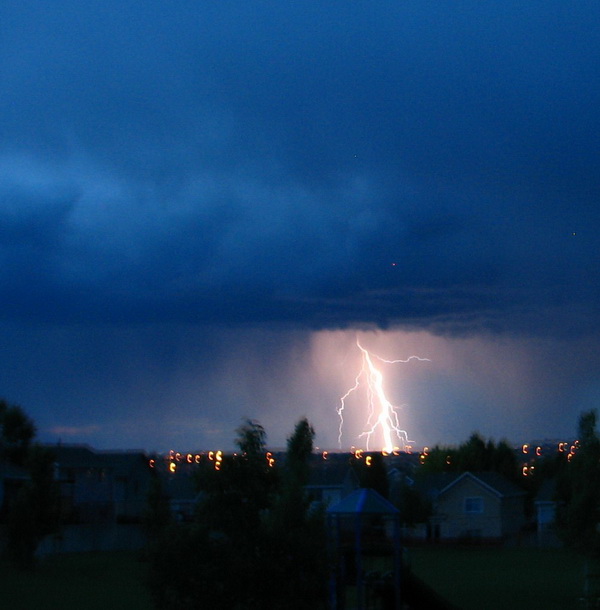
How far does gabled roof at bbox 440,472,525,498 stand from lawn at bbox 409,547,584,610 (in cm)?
1052

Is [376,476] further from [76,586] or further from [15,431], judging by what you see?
[76,586]

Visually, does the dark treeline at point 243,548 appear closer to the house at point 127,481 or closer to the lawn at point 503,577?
the lawn at point 503,577

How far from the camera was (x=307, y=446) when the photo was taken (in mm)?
46906

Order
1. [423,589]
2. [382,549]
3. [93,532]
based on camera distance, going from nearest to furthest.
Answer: [423,589] < [382,549] < [93,532]

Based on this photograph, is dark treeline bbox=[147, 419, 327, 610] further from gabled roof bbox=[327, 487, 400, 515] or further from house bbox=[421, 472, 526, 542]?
house bbox=[421, 472, 526, 542]

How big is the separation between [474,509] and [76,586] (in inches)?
1915

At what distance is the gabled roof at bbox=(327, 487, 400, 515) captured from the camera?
27391mm

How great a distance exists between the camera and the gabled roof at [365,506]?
89.9ft

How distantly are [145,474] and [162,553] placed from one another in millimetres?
66605

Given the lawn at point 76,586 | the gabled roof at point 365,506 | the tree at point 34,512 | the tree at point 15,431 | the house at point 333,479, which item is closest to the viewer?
the gabled roof at point 365,506

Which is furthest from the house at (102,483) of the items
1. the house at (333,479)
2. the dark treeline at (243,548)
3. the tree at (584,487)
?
the dark treeline at (243,548)

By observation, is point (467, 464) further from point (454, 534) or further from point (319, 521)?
point (319, 521)

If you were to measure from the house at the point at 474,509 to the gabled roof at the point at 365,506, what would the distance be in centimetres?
5119

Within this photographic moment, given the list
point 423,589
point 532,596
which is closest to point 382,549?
point 423,589
